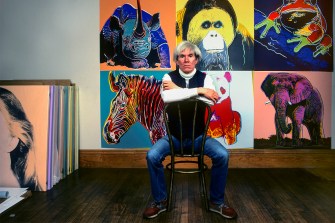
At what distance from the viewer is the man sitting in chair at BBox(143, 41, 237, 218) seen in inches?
97.3

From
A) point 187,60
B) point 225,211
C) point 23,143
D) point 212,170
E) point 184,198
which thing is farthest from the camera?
point 23,143

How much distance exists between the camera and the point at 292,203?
108 inches

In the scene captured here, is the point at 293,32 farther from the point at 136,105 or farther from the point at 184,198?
the point at 184,198

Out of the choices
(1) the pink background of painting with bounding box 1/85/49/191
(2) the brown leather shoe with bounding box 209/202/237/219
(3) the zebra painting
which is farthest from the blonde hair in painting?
(2) the brown leather shoe with bounding box 209/202/237/219

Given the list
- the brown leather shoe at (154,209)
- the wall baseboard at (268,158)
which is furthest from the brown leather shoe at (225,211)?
the wall baseboard at (268,158)

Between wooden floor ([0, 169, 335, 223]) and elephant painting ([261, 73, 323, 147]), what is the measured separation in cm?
54

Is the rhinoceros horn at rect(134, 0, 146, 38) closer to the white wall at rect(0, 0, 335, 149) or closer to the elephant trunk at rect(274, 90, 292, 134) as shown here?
the white wall at rect(0, 0, 335, 149)

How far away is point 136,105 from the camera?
393cm

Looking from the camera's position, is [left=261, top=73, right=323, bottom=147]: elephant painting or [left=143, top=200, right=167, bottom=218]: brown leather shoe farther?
[left=261, top=73, right=323, bottom=147]: elephant painting

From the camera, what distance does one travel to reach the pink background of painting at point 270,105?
12.8 feet

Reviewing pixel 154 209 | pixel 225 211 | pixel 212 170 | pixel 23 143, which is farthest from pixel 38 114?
pixel 225 211

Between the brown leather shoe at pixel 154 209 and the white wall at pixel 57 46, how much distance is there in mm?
1657

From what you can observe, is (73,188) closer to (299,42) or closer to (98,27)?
(98,27)

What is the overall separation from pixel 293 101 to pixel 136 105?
1789 mm
